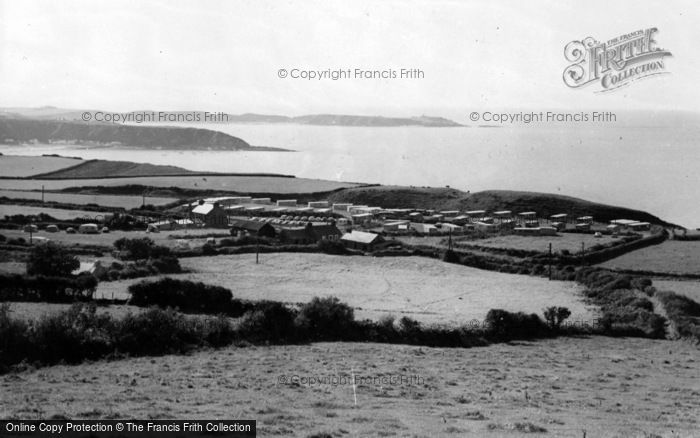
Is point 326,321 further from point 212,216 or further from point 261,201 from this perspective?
point 261,201

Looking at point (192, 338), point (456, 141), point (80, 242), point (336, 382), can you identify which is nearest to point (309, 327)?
point (192, 338)

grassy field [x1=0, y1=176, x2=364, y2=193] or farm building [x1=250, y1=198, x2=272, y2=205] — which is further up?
grassy field [x1=0, y1=176, x2=364, y2=193]

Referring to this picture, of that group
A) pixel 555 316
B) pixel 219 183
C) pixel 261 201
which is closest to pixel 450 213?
pixel 261 201

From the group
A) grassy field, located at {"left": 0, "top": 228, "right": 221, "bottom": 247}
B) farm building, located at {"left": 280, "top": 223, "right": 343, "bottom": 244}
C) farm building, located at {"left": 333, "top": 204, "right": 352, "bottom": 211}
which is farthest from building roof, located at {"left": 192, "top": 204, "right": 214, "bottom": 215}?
farm building, located at {"left": 333, "top": 204, "right": 352, "bottom": 211}

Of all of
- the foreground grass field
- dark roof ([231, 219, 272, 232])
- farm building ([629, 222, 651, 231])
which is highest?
farm building ([629, 222, 651, 231])

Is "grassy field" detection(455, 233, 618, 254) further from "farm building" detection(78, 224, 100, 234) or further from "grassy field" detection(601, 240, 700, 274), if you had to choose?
"farm building" detection(78, 224, 100, 234)

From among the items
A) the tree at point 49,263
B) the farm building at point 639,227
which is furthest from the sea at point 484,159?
the tree at point 49,263

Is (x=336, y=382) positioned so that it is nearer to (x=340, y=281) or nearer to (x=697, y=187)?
(x=340, y=281)
